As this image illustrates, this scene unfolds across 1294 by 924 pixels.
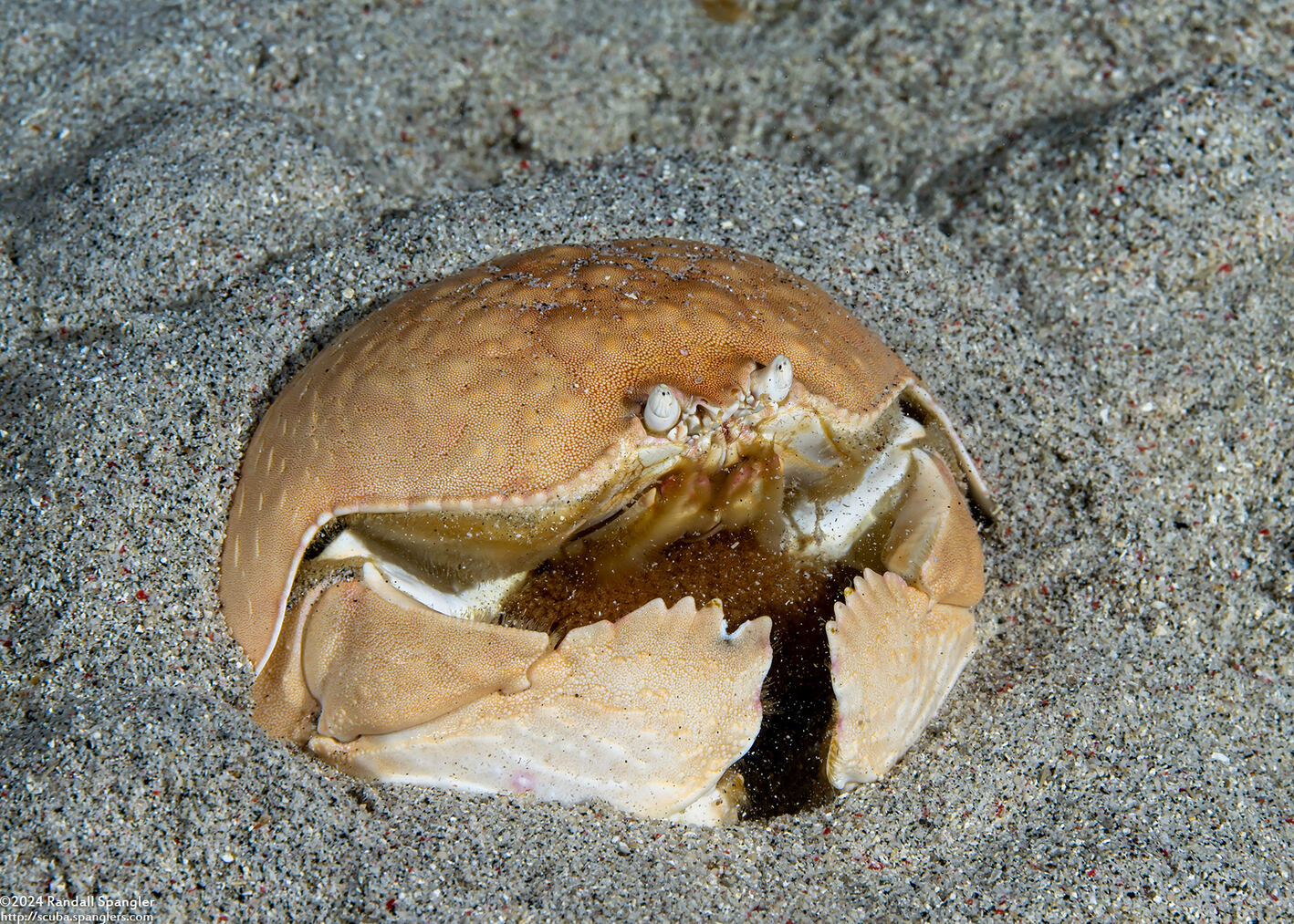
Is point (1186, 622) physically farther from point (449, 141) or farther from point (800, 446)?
point (449, 141)

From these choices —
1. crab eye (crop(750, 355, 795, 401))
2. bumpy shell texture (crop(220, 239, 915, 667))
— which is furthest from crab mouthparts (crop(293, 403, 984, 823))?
crab eye (crop(750, 355, 795, 401))

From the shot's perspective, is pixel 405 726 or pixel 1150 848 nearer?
pixel 405 726

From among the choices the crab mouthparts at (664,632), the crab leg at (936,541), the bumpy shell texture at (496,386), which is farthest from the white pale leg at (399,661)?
the crab leg at (936,541)

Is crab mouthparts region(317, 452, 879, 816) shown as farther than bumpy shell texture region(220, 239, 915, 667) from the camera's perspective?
Yes

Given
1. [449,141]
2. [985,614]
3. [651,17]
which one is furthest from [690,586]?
[651,17]

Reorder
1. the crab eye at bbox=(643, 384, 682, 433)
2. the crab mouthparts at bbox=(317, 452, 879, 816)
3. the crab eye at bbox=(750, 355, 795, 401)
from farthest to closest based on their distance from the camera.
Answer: the crab mouthparts at bbox=(317, 452, 879, 816), the crab eye at bbox=(750, 355, 795, 401), the crab eye at bbox=(643, 384, 682, 433)

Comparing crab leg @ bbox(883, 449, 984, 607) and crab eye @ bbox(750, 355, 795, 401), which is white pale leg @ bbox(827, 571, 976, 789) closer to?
crab leg @ bbox(883, 449, 984, 607)
